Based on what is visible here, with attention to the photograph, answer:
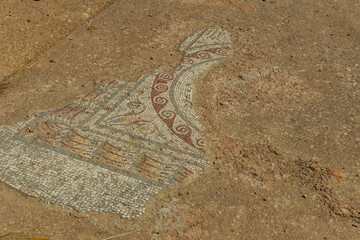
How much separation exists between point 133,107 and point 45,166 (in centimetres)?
108

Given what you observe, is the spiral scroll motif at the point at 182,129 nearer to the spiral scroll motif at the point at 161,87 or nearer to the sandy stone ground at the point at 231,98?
the sandy stone ground at the point at 231,98

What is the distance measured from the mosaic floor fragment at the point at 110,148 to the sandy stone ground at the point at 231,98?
4.3 inches

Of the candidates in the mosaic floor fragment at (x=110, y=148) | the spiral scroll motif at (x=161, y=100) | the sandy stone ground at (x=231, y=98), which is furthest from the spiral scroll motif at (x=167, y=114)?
the sandy stone ground at (x=231, y=98)

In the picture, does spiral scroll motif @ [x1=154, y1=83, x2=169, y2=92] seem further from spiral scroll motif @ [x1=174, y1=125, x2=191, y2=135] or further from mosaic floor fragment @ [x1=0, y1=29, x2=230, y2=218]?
spiral scroll motif @ [x1=174, y1=125, x2=191, y2=135]

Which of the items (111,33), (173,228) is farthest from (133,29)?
(173,228)

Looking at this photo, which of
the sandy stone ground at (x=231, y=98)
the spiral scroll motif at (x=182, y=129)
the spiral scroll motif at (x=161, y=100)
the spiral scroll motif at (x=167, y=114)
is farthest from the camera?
the spiral scroll motif at (x=161, y=100)

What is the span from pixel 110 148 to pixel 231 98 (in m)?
1.44

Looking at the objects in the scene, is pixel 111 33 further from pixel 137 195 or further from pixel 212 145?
pixel 137 195

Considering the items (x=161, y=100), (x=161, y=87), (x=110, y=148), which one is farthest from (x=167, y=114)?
(x=110, y=148)

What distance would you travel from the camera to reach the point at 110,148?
358cm

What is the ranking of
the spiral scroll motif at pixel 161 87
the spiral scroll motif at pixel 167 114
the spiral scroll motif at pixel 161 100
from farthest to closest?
the spiral scroll motif at pixel 161 87
the spiral scroll motif at pixel 161 100
the spiral scroll motif at pixel 167 114

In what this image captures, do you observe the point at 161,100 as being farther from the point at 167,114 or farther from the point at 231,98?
the point at 231,98

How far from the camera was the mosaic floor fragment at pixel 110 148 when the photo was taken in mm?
3199

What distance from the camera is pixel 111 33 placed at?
5285 millimetres
